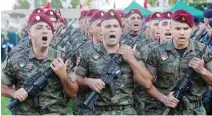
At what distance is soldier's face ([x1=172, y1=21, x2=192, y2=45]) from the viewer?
19.8 feet

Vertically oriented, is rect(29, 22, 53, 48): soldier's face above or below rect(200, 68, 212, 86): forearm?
above

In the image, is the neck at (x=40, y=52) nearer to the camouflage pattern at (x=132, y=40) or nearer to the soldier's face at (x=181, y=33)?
the camouflage pattern at (x=132, y=40)

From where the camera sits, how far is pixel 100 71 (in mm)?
5992

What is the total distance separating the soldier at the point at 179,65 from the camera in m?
6.04

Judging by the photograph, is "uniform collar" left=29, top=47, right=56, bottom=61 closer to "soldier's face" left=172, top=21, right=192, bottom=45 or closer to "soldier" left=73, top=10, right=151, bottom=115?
"soldier" left=73, top=10, right=151, bottom=115

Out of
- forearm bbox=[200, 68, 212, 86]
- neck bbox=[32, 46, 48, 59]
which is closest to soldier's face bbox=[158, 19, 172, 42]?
forearm bbox=[200, 68, 212, 86]

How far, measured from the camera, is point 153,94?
245 inches

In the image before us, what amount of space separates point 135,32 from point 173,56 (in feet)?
9.56

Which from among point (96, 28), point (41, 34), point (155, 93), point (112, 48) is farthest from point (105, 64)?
point (96, 28)

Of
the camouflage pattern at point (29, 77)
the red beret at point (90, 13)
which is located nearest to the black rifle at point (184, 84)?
the camouflage pattern at point (29, 77)

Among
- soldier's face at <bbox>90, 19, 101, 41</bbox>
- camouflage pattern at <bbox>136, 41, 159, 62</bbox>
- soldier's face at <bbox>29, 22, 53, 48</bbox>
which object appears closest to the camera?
soldier's face at <bbox>29, 22, 53, 48</bbox>

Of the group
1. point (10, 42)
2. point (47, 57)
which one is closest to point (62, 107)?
point (47, 57)

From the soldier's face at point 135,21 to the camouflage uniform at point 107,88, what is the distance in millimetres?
3071

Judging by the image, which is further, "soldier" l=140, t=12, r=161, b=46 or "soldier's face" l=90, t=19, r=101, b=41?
"soldier" l=140, t=12, r=161, b=46
